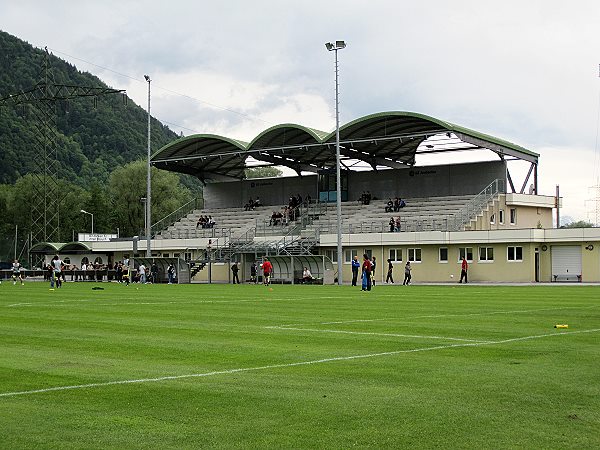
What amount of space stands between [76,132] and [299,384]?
462 feet

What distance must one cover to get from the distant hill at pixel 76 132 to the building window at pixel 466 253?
8975 cm

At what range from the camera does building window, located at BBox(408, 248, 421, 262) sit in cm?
6556

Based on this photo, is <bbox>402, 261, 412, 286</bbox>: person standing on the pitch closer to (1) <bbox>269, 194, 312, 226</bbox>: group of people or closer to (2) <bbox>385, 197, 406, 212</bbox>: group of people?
(2) <bbox>385, 197, 406, 212</bbox>: group of people

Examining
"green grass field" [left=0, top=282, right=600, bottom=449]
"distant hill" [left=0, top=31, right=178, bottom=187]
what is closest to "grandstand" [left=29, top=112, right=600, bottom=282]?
"green grass field" [left=0, top=282, right=600, bottom=449]

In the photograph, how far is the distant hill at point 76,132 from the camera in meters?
139

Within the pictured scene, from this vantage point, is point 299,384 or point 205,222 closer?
point 299,384

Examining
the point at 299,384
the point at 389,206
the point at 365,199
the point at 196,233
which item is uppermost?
the point at 365,199

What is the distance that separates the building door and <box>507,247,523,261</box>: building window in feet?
7.45

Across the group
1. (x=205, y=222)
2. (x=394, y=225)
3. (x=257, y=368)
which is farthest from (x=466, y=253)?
(x=257, y=368)

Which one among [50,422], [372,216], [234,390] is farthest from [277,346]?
[372,216]

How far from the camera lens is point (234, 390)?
1091 cm

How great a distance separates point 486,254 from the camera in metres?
62.6

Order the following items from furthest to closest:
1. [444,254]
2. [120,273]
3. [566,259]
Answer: [120,273]
[444,254]
[566,259]

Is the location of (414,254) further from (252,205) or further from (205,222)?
(252,205)
